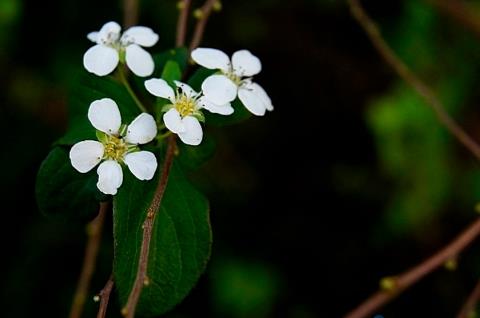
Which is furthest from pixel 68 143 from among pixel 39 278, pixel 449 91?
pixel 449 91

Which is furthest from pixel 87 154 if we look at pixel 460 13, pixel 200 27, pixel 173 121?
pixel 460 13

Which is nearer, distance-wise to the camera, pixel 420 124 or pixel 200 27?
pixel 200 27

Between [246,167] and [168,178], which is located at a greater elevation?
[246,167]

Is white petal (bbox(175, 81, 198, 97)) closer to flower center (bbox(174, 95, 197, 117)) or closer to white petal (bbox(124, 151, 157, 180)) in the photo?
flower center (bbox(174, 95, 197, 117))

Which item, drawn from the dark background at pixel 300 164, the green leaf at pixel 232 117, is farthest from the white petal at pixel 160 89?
the dark background at pixel 300 164

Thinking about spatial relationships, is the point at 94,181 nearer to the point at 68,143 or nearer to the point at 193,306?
the point at 68,143

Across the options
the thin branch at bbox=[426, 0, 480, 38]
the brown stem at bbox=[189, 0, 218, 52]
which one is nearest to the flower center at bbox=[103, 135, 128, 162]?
the brown stem at bbox=[189, 0, 218, 52]

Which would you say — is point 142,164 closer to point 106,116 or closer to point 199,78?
point 106,116

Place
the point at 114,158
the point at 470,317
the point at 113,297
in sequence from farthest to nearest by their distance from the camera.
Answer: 1. the point at 113,297
2. the point at 470,317
3. the point at 114,158
